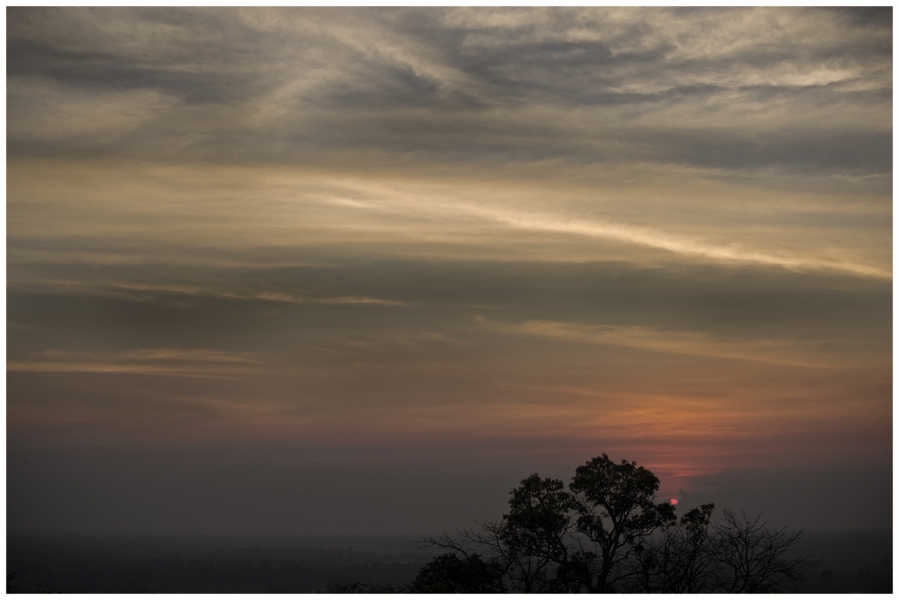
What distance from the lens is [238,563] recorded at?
64.9m

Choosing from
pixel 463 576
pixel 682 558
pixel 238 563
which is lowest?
pixel 238 563

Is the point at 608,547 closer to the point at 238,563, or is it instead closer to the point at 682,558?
the point at 682,558

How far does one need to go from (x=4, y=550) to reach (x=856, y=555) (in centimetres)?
2479

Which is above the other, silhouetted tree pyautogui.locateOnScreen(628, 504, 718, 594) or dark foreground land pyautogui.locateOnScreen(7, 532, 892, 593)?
silhouetted tree pyautogui.locateOnScreen(628, 504, 718, 594)

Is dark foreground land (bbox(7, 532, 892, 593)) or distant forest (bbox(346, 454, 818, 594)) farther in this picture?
dark foreground land (bbox(7, 532, 892, 593))

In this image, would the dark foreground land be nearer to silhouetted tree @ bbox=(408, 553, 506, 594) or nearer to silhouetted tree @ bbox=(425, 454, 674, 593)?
silhouetted tree @ bbox=(425, 454, 674, 593)

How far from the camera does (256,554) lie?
242 feet

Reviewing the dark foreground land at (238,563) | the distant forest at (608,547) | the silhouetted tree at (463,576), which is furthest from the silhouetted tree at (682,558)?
the dark foreground land at (238,563)

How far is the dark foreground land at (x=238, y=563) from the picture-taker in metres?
29.2

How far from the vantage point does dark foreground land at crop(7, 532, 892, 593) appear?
96.0 feet

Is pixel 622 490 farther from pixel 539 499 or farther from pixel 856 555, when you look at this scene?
pixel 856 555

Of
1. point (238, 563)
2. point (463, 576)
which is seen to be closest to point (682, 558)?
point (463, 576)

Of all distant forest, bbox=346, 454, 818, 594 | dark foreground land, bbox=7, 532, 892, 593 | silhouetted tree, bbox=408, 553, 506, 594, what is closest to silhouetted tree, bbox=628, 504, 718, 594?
distant forest, bbox=346, 454, 818, 594

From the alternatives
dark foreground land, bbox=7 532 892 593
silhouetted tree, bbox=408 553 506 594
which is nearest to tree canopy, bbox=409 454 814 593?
silhouetted tree, bbox=408 553 506 594
